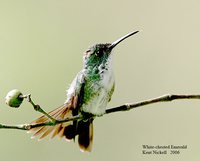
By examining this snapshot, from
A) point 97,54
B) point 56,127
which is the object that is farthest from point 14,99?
point 97,54

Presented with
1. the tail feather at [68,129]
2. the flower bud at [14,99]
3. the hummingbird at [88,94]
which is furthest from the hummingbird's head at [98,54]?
the flower bud at [14,99]

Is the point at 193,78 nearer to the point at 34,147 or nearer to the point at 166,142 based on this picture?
the point at 166,142

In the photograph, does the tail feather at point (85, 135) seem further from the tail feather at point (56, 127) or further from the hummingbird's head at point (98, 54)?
the hummingbird's head at point (98, 54)

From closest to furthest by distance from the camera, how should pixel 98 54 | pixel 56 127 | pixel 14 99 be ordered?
pixel 14 99 → pixel 56 127 → pixel 98 54

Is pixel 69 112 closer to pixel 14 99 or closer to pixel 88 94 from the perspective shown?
pixel 88 94

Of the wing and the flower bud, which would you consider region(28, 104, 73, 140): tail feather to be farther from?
the flower bud
